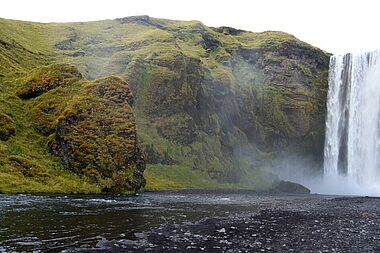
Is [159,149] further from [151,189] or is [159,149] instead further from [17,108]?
[17,108]

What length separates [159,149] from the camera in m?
98.5

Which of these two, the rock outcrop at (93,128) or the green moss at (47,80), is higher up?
the green moss at (47,80)

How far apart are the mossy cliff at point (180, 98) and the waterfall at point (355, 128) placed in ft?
27.1

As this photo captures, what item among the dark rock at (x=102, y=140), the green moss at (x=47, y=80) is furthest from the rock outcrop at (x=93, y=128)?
the green moss at (x=47, y=80)

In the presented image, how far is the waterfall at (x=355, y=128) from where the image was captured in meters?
101

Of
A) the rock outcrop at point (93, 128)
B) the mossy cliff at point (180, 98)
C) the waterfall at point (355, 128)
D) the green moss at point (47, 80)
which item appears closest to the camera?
the rock outcrop at point (93, 128)

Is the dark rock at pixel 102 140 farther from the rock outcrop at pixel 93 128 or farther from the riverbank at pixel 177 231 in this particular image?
the riverbank at pixel 177 231

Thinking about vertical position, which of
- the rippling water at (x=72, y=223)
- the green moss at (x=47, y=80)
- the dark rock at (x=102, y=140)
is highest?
the green moss at (x=47, y=80)

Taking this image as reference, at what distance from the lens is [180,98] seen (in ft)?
356

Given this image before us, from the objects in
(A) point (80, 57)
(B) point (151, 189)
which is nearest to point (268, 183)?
(B) point (151, 189)

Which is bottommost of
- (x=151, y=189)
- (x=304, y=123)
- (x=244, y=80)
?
(x=151, y=189)

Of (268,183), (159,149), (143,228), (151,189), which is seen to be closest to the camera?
(143,228)

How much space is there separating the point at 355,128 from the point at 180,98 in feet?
139

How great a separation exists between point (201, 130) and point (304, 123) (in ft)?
97.4
